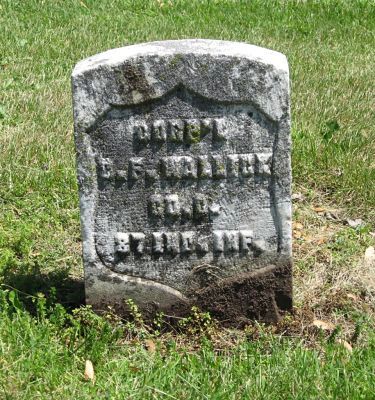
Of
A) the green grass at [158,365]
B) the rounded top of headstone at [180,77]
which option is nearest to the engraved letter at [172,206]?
the rounded top of headstone at [180,77]

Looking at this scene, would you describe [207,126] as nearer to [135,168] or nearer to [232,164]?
[232,164]

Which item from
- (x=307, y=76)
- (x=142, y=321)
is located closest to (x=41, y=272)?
(x=142, y=321)

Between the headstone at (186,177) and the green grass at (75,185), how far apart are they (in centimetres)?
32

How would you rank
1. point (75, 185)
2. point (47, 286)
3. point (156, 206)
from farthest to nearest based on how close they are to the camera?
point (75, 185) < point (47, 286) < point (156, 206)

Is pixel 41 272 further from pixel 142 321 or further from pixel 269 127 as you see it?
pixel 269 127

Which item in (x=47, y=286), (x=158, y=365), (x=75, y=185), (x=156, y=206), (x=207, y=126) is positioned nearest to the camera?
(x=158, y=365)

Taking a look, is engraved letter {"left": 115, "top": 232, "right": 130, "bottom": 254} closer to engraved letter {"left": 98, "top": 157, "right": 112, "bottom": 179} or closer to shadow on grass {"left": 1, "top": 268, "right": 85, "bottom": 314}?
engraved letter {"left": 98, "top": 157, "right": 112, "bottom": 179}

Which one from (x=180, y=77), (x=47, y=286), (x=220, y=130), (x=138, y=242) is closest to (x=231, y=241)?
(x=138, y=242)

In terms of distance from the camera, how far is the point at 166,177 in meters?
3.91

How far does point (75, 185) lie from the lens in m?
5.60

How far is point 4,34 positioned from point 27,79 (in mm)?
1665

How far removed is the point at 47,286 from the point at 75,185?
131 centimetres

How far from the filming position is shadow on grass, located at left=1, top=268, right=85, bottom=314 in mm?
4258

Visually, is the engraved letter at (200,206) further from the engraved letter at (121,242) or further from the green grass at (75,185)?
the green grass at (75,185)
